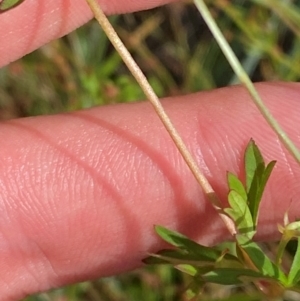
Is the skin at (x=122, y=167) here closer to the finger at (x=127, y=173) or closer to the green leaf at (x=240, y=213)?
the finger at (x=127, y=173)

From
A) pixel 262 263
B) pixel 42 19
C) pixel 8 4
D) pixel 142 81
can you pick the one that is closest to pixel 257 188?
pixel 262 263

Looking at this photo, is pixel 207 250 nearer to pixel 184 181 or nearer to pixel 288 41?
pixel 184 181

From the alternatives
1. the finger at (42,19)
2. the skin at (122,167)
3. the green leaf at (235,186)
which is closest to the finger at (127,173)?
the skin at (122,167)

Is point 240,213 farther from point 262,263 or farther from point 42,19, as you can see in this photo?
point 42,19

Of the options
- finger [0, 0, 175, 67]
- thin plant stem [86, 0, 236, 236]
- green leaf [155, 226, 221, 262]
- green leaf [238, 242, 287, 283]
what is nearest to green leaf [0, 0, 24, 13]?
thin plant stem [86, 0, 236, 236]

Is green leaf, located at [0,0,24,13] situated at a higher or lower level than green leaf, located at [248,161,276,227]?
higher

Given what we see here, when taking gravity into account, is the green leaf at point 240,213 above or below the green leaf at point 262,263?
above

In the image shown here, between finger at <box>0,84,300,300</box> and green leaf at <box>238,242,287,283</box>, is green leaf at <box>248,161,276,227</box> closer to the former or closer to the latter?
green leaf at <box>238,242,287,283</box>
